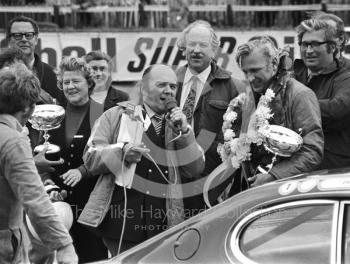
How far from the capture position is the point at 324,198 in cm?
490

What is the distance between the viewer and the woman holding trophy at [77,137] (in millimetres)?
→ 7746

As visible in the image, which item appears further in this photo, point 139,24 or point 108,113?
point 139,24

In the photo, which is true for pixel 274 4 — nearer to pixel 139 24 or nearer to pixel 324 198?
pixel 139 24

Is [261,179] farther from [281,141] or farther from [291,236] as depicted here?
[291,236]

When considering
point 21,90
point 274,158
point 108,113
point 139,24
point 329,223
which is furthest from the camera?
point 139,24

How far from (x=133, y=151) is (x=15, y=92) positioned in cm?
175

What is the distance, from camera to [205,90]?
25.8 ft

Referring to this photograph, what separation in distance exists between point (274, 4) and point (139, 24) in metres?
2.07

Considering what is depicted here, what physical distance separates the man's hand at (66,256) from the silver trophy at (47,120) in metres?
2.26

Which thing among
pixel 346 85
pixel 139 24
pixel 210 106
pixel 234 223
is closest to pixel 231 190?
pixel 210 106

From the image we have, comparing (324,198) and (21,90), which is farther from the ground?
(21,90)

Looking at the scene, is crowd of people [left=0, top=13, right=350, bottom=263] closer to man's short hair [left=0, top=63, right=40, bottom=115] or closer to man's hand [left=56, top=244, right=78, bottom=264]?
man's hand [left=56, top=244, right=78, bottom=264]

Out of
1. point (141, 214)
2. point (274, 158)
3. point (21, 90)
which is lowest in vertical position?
point (141, 214)

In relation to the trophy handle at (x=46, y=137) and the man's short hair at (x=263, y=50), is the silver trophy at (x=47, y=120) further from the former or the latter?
the man's short hair at (x=263, y=50)
